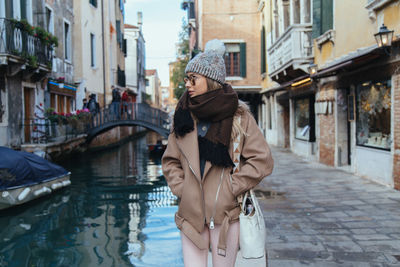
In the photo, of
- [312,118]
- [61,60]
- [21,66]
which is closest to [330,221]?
[312,118]

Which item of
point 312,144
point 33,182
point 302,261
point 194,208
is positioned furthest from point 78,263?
point 312,144

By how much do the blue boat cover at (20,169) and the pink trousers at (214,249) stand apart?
607 cm

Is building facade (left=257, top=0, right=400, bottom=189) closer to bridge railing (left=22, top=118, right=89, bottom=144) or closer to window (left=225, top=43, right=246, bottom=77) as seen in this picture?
window (left=225, top=43, right=246, bottom=77)

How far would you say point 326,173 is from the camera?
30.3 feet

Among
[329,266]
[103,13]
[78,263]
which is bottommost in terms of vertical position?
[78,263]

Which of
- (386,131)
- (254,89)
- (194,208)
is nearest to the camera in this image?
(194,208)

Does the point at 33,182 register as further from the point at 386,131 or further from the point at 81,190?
the point at 386,131

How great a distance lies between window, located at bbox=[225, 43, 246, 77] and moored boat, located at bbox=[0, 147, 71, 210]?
41.3 ft

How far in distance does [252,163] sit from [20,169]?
6731 mm

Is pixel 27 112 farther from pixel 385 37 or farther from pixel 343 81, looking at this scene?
pixel 385 37

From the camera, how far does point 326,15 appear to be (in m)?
10.0

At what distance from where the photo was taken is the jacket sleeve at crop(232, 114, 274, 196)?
1927 mm

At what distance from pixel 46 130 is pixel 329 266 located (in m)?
11.1

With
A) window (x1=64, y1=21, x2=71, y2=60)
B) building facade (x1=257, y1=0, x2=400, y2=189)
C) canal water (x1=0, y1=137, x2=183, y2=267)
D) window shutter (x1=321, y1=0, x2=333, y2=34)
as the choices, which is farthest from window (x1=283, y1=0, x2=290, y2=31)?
window (x1=64, y1=21, x2=71, y2=60)
